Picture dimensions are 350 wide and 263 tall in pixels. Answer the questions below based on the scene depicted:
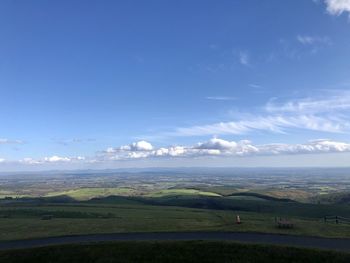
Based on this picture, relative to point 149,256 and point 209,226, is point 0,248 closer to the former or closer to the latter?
point 149,256

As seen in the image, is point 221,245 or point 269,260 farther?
point 221,245

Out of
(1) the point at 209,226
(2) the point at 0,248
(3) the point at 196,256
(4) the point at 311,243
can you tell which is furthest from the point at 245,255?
(2) the point at 0,248

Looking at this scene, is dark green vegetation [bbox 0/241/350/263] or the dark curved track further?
the dark curved track

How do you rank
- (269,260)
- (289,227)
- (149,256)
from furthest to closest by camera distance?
(289,227) → (149,256) → (269,260)

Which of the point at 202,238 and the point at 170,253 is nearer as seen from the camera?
the point at 170,253

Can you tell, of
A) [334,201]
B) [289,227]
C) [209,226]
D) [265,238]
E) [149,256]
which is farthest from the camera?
[334,201]

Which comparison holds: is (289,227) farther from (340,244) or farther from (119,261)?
(119,261)
